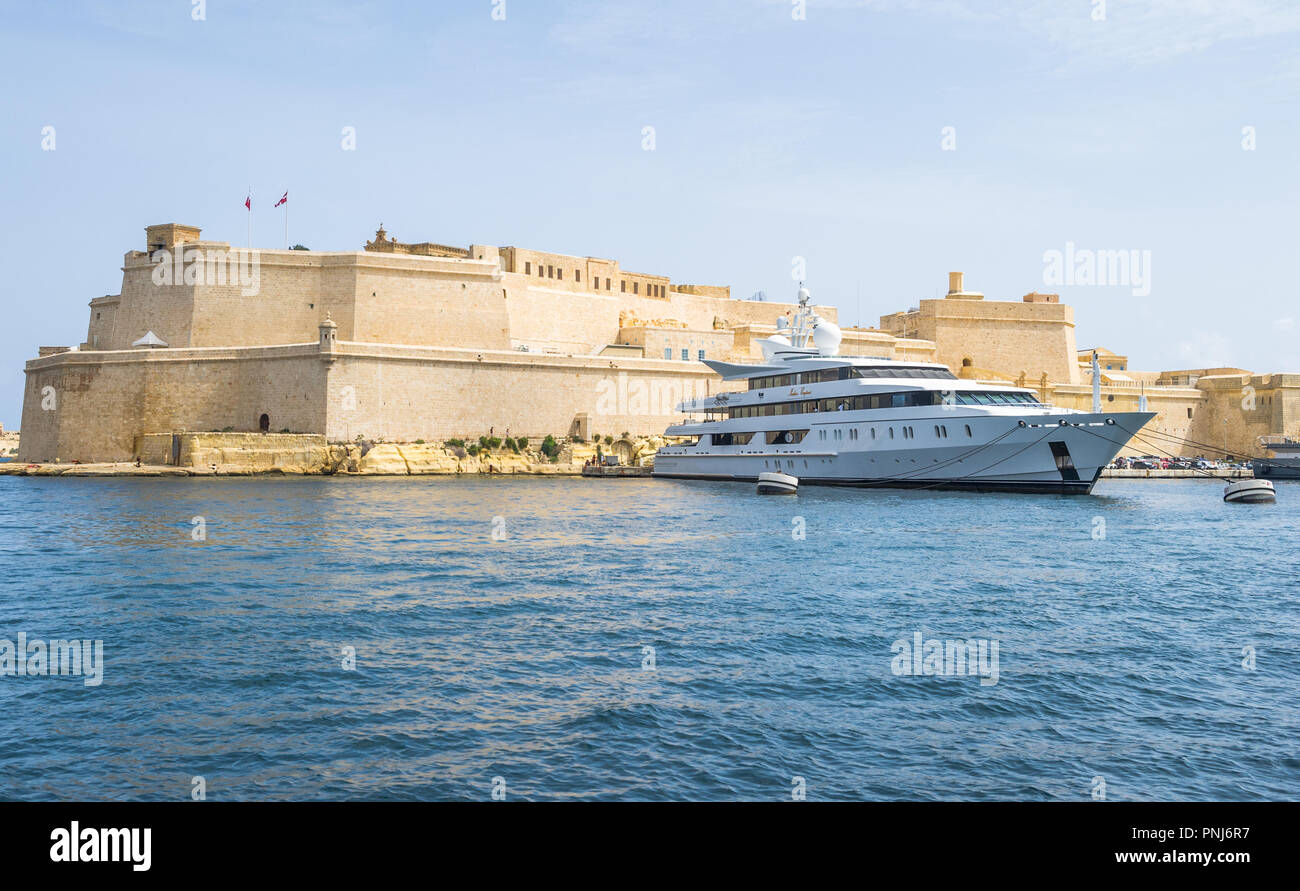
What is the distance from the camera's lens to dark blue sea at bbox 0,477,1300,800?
8219 mm

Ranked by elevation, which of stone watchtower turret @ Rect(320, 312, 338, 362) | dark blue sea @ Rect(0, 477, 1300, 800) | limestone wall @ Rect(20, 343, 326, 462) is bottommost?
dark blue sea @ Rect(0, 477, 1300, 800)

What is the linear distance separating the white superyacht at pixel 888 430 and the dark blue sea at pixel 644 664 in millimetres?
9918

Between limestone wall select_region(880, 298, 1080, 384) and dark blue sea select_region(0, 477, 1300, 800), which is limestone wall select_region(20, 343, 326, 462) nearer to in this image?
dark blue sea select_region(0, 477, 1300, 800)

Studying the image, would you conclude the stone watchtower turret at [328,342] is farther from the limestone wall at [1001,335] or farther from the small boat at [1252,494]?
the limestone wall at [1001,335]

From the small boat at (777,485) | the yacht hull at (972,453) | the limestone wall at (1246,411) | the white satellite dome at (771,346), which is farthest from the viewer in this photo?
the limestone wall at (1246,411)

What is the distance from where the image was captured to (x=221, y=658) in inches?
469

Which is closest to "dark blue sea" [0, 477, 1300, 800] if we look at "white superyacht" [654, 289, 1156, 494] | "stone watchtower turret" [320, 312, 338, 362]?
"white superyacht" [654, 289, 1156, 494]

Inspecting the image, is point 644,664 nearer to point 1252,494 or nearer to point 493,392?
point 1252,494

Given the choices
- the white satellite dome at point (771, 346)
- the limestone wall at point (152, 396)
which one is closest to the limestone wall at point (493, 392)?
the limestone wall at point (152, 396)

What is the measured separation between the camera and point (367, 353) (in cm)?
4747

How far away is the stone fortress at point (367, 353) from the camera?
48188 mm

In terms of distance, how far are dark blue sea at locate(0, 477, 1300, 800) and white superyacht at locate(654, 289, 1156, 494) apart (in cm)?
992
